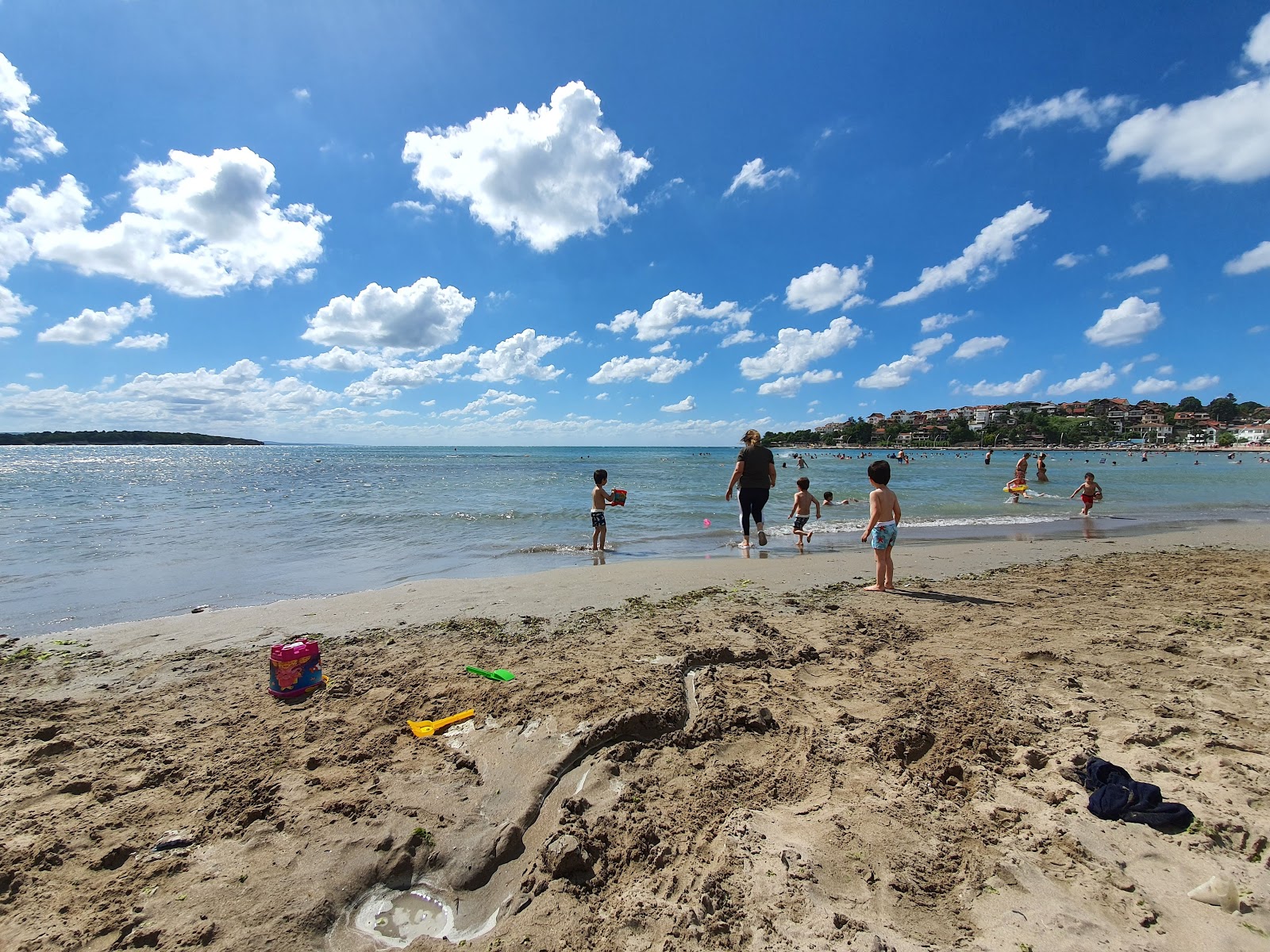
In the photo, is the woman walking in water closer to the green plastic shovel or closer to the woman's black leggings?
the woman's black leggings

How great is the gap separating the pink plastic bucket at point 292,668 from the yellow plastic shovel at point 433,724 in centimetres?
124

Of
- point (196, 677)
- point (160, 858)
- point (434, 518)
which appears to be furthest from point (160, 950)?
point (434, 518)

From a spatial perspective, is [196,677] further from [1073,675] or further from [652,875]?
[1073,675]

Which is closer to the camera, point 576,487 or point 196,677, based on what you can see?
point 196,677

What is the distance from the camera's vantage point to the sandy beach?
7.09 ft

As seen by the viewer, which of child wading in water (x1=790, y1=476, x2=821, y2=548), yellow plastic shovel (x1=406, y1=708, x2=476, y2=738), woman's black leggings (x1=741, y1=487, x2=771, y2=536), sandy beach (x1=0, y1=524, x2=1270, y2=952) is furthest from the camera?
child wading in water (x1=790, y1=476, x2=821, y2=548)

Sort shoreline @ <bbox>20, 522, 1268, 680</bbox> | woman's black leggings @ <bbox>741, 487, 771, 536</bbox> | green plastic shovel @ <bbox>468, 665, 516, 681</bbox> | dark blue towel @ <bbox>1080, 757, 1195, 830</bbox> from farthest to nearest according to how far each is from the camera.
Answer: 1. woman's black leggings @ <bbox>741, 487, 771, 536</bbox>
2. shoreline @ <bbox>20, 522, 1268, 680</bbox>
3. green plastic shovel @ <bbox>468, 665, 516, 681</bbox>
4. dark blue towel @ <bbox>1080, 757, 1195, 830</bbox>

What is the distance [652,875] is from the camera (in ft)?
7.77

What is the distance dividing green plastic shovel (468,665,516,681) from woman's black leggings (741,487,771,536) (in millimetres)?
6541

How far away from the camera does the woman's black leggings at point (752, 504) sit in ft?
33.3

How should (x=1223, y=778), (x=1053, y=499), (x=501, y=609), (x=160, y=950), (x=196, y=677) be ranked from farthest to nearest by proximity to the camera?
(x=1053, y=499) < (x=501, y=609) < (x=196, y=677) < (x=1223, y=778) < (x=160, y=950)

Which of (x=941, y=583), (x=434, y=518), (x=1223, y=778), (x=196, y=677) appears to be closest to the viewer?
(x=1223, y=778)

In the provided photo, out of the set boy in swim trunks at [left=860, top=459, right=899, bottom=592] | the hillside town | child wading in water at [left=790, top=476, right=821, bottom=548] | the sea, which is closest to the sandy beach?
boy in swim trunks at [left=860, top=459, right=899, bottom=592]

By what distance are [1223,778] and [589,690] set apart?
364 centimetres
